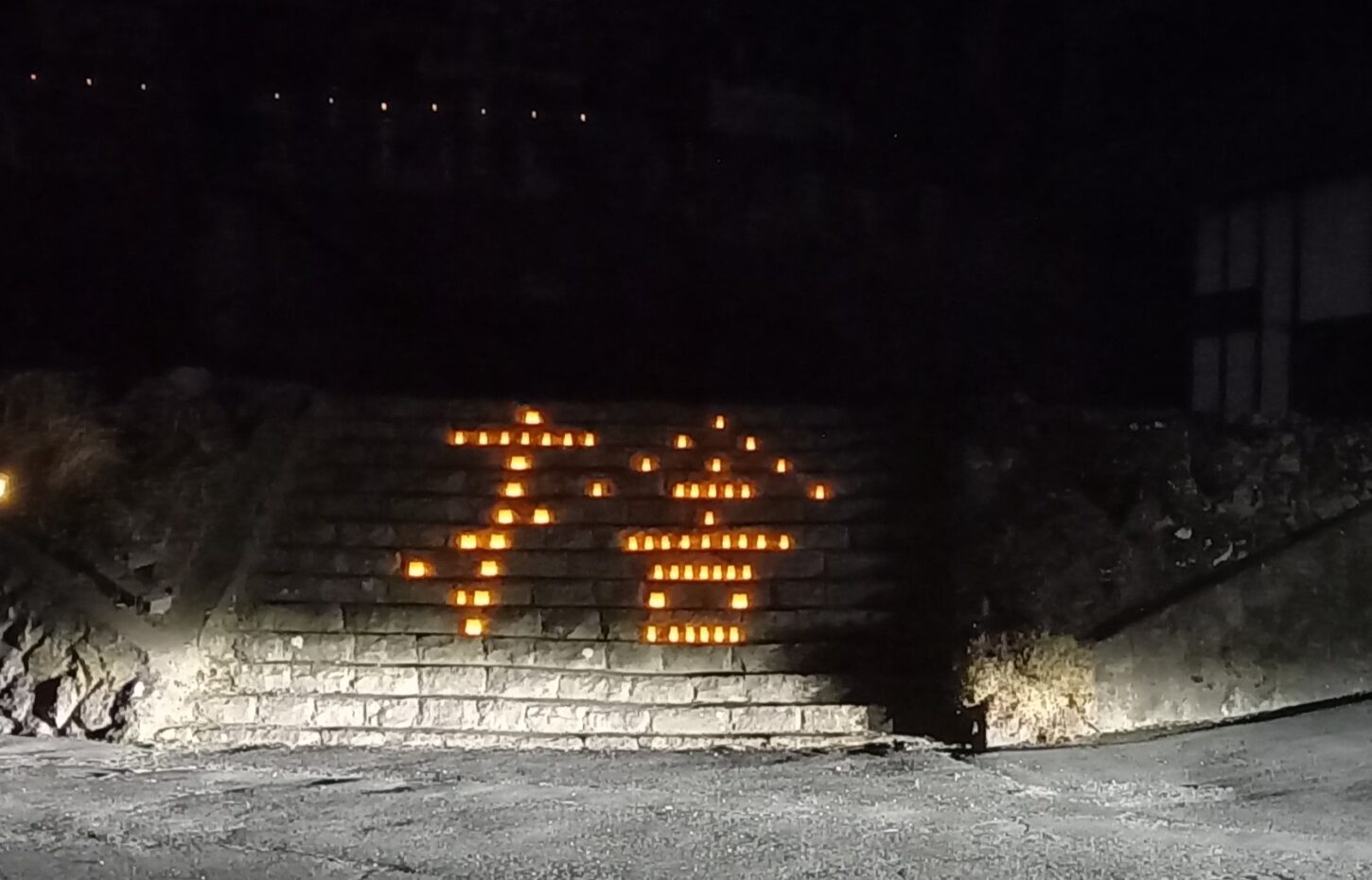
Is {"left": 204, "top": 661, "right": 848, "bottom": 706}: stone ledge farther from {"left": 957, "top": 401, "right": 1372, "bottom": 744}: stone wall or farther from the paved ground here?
{"left": 957, "top": 401, "right": 1372, "bottom": 744}: stone wall

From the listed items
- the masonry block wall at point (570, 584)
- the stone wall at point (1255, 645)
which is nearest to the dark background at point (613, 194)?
the masonry block wall at point (570, 584)

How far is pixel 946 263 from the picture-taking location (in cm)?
1770

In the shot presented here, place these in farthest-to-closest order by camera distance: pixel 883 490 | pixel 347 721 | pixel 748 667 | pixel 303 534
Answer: pixel 883 490 < pixel 303 534 < pixel 748 667 < pixel 347 721

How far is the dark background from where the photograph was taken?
15.4 m

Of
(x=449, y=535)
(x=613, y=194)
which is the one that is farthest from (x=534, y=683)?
(x=613, y=194)

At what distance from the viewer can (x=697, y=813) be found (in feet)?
20.5

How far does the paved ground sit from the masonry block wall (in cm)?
81

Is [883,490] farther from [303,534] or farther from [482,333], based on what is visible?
[482,333]

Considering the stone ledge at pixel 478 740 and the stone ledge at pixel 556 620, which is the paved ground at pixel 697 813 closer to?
the stone ledge at pixel 478 740

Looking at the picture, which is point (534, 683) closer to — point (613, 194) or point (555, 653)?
point (555, 653)

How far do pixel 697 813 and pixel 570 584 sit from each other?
3.49 metres

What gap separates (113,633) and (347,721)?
1810 millimetres

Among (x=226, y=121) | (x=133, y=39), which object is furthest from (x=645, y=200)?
(x=133, y=39)

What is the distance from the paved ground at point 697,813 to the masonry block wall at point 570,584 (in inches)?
31.9
